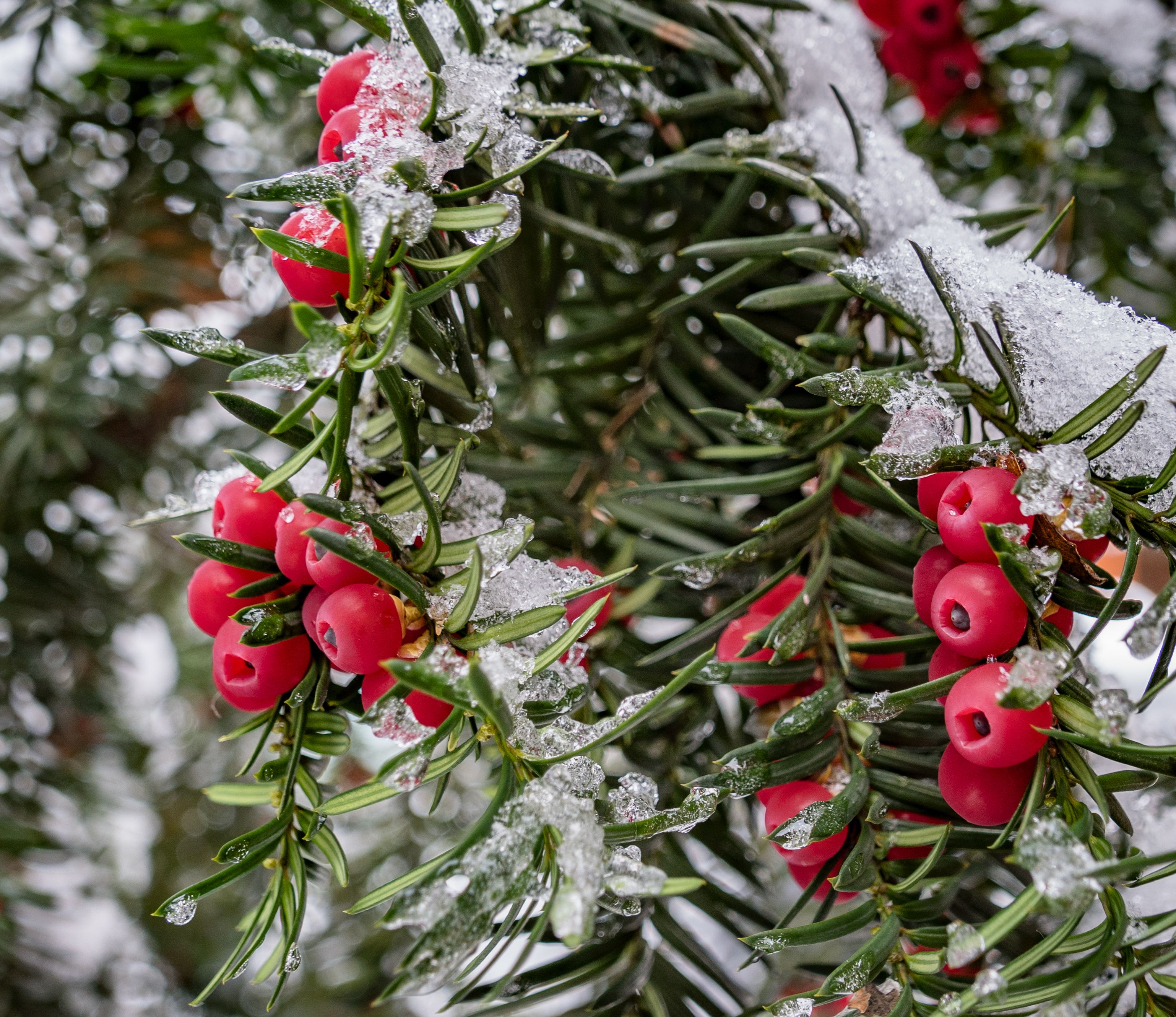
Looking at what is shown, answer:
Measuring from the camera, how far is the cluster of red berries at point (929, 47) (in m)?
0.66

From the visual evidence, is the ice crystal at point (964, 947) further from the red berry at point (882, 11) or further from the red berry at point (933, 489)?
the red berry at point (882, 11)

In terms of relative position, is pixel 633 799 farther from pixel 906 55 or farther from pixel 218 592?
pixel 906 55

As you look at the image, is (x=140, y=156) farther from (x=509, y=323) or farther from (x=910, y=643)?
(x=910, y=643)

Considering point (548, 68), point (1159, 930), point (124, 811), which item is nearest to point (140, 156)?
point (548, 68)

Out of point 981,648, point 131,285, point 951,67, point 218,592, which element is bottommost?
point 131,285

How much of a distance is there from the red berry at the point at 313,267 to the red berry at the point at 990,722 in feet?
0.87

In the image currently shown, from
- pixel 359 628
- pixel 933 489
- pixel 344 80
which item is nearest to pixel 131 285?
pixel 344 80

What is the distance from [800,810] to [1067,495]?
0.16 metres

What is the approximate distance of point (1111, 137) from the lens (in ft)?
2.39

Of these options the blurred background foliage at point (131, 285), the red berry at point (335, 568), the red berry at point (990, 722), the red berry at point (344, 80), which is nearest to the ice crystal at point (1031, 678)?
the red berry at point (990, 722)

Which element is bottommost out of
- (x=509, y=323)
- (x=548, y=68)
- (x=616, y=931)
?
(x=616, y=931)

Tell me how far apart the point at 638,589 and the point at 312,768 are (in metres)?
0.19

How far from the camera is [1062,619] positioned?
1.08 feet

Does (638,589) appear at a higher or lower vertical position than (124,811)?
higher
